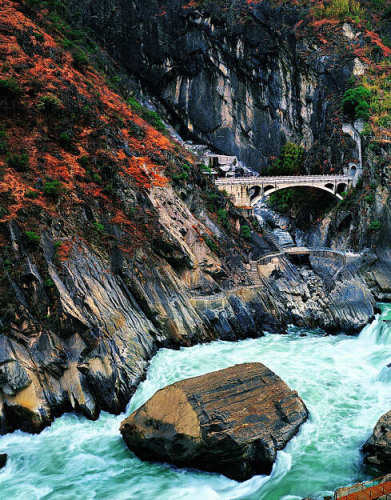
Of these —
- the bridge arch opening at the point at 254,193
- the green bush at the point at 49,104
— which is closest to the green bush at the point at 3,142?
the green bush at the point at 49,104

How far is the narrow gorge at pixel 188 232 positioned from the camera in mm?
23344

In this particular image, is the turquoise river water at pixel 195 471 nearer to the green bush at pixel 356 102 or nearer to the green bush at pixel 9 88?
the green bush at pixel 9 88

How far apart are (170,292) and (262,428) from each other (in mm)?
15359

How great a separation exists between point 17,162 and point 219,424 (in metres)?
22.8

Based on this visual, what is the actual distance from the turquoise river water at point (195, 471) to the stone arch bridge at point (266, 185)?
27.9 m

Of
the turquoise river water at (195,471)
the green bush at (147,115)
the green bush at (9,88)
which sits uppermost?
the green bush at (147,115)

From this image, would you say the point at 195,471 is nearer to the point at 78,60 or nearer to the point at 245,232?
the point at 245,232

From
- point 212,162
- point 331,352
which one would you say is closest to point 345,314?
point 331,352

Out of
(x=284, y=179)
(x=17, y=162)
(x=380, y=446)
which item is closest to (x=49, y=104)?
(x=17, y=162)

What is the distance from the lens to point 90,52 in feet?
194

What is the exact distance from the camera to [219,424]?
70.0ft

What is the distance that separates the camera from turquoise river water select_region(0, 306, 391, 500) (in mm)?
20239

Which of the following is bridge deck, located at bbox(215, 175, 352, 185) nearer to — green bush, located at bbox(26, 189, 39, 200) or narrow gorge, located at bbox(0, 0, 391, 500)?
narrow gorge, located at bbox(0, 0, 391, 500)

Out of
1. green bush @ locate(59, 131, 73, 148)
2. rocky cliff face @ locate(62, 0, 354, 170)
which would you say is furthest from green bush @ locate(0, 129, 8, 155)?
rocky cliff face @ locate(62, 0, 354, 170)
